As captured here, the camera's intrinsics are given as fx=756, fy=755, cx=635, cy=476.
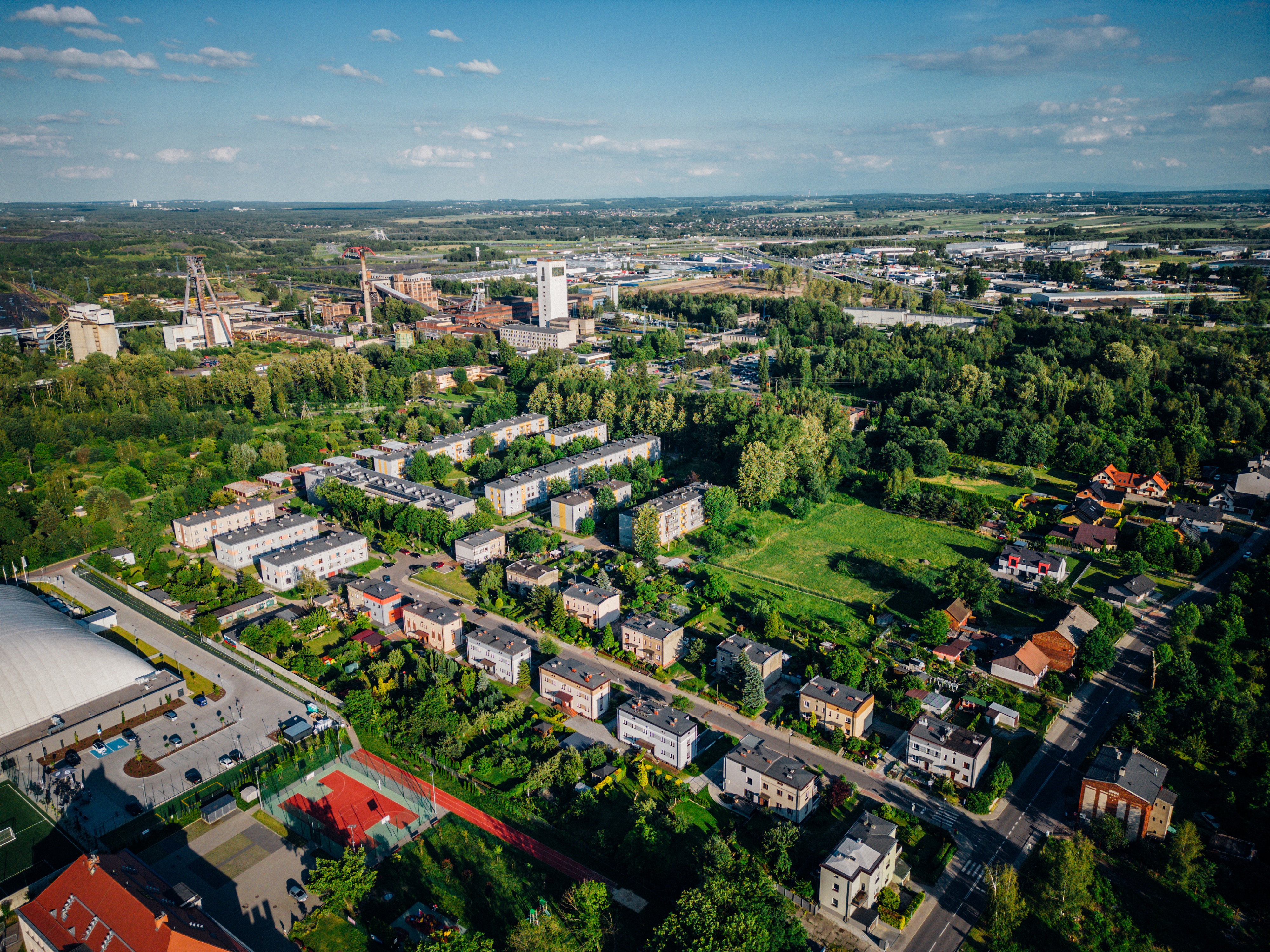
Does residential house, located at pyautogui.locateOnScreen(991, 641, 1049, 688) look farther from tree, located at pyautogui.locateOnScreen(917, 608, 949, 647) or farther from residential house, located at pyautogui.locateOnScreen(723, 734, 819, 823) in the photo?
residential house, located at pyautogui.locateOnScreen(723, 734, 819, 823)

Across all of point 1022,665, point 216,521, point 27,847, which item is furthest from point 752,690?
point 216,521

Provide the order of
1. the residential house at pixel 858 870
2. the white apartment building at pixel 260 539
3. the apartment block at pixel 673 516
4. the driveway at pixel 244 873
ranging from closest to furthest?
the residential house at pixel 858 870, the driveway at pixel 244 873, the white apartment building at pixel 260 539, the apartment block at pixel 673 516

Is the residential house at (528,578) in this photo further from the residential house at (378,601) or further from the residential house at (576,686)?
the residential house at (576,686)

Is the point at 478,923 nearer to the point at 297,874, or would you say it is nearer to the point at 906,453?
the point at 297,874

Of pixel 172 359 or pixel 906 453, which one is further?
pixel 172 359

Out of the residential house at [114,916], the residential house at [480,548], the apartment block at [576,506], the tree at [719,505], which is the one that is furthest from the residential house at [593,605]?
the residential house at [114,916]

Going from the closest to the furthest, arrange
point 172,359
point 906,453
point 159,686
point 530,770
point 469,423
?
point 530,770
point 159,686
point 906,453
point 469,423
point 172,359

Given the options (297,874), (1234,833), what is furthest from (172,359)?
(1234,833)

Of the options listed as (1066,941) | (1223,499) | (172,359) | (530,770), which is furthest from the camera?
(172,359)
